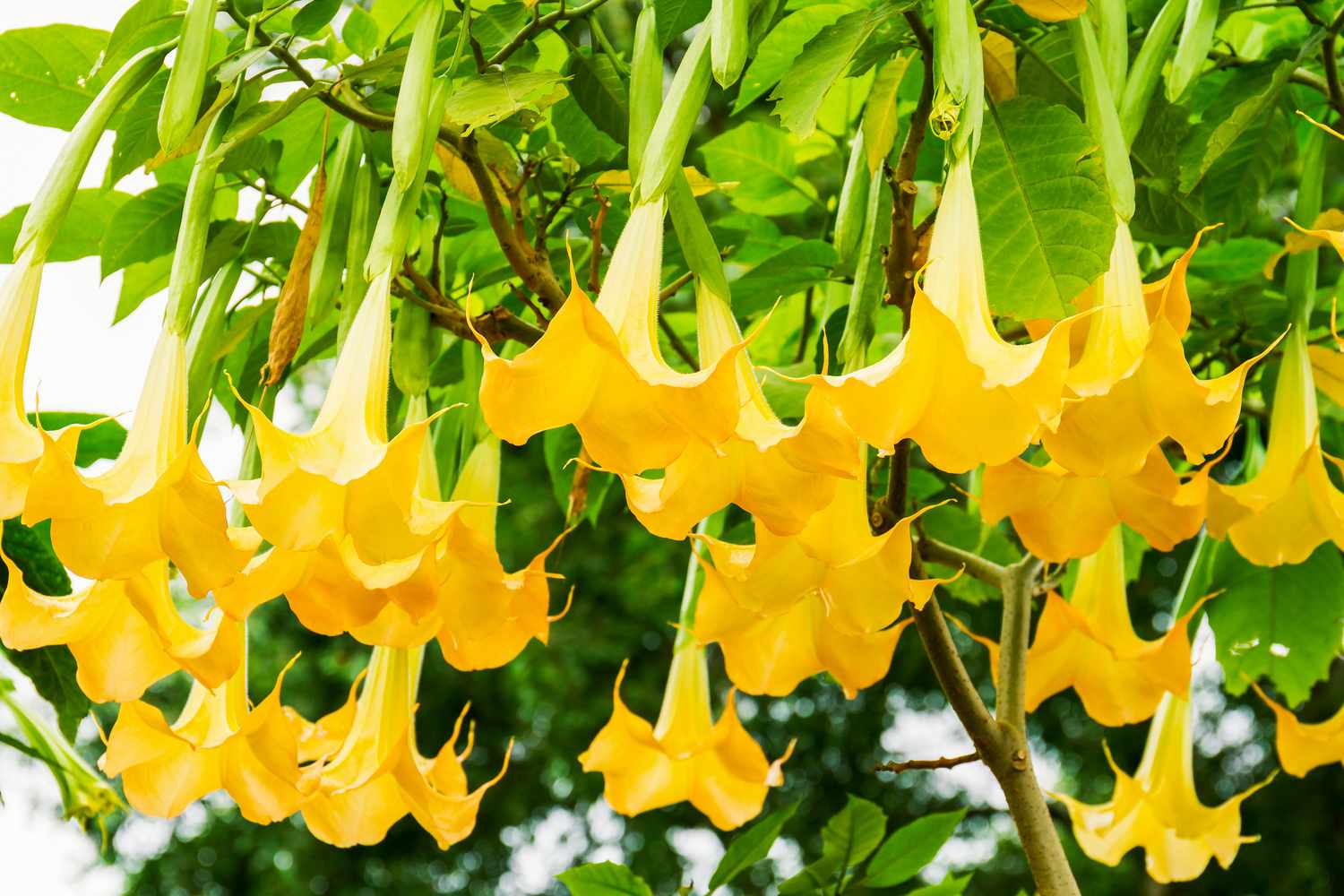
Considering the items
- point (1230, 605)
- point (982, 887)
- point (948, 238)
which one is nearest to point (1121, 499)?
point (948, 238)

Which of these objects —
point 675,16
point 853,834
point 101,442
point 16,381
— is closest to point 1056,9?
point 675,16

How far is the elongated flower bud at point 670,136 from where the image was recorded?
0.63 meters

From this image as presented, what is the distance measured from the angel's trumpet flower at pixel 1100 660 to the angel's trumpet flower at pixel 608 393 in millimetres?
559

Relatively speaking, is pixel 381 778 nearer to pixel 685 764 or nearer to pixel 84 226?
pixel 685 764

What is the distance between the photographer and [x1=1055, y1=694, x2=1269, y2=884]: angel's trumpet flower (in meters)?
1.29

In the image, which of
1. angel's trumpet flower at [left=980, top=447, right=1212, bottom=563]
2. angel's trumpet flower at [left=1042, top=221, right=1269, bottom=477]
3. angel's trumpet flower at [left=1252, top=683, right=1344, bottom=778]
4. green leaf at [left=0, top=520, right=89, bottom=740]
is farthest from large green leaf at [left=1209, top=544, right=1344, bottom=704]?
green leaf at [left=0, top=520, right=89, bottom=740]

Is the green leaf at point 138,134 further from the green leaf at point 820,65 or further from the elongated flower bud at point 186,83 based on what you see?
the green leaf at point 820,65

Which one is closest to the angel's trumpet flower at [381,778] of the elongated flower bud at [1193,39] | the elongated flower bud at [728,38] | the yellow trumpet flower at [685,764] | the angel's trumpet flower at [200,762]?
the angel's trumpet flower at [200,762]

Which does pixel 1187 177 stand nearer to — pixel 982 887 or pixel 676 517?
pixel 676 517

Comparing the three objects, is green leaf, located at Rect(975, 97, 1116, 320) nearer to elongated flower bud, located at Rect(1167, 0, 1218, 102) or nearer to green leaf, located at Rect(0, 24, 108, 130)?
elongated flower bud, located at Rect(1167, 0, 1218, 102)

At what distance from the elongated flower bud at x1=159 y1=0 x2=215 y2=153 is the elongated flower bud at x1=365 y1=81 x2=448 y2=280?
0.33 ft

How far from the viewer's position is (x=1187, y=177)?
834mm

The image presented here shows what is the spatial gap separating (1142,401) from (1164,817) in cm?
81

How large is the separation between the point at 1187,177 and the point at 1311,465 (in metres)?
0.21
